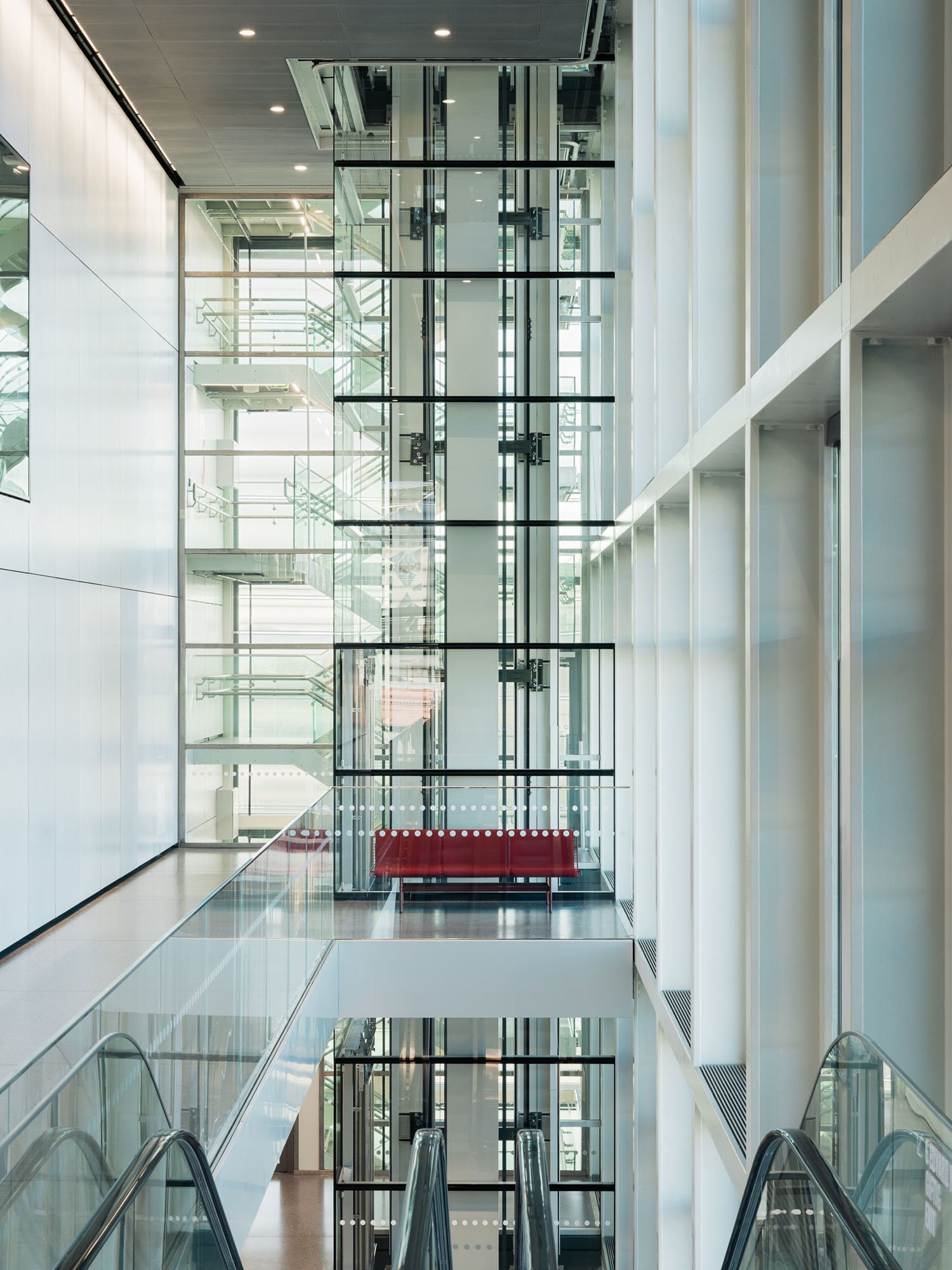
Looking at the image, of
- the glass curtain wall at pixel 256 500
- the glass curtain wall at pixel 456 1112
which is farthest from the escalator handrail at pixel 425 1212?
the glass curtain wall at pixel 256 500

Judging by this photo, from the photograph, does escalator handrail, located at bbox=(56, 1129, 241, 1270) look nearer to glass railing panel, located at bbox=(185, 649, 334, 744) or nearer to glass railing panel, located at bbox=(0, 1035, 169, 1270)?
glass railing panel, located at bbox=(0, 1035, 169, 1270)

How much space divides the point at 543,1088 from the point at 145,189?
38.2 feet

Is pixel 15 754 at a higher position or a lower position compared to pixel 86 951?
higher

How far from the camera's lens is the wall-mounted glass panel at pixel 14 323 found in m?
9.66

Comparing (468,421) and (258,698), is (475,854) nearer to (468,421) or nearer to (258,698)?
(468,421)

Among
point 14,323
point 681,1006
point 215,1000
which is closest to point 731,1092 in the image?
point 681,1006

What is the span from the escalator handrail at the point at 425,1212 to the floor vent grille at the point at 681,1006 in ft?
8.18

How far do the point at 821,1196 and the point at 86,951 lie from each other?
9105 mm

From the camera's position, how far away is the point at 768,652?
5148 mm

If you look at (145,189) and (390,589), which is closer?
(390,589)

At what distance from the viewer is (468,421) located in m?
12.2

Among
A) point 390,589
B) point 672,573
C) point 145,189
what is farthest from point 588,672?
point 145,189

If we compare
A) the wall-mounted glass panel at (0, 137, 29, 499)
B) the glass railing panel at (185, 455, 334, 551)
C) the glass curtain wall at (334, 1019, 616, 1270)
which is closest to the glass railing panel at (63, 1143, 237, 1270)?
the wall-mounted glass panel at (0, 137, 29, 499)

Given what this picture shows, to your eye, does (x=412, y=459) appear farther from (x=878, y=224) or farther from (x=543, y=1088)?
(x=878, y=224)
